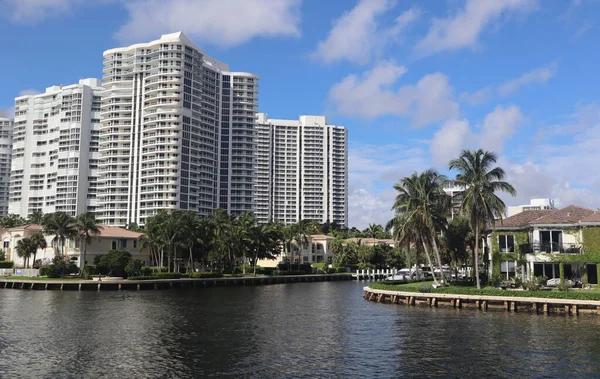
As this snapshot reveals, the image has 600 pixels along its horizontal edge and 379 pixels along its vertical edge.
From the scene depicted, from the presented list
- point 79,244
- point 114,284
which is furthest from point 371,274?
point 79,244

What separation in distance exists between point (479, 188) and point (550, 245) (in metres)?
12.1

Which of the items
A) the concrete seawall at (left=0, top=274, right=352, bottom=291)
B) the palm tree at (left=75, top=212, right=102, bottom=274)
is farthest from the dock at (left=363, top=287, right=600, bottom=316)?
the palm tree at (left=75, top=212, right=102, bottom=274)

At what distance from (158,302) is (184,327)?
71.2 feet

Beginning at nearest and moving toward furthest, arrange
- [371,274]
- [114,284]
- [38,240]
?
[114,284] < [38,240] < [371,274]

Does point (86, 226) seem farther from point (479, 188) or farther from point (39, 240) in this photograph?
point (479, 188)

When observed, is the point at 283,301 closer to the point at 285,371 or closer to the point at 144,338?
the point at 144,338

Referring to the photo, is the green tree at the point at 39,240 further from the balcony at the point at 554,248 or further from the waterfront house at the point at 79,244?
the balcony at the point at 554,248

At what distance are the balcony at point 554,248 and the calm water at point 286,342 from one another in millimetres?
17324

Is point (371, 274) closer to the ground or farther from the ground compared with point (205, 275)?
closer to the ground

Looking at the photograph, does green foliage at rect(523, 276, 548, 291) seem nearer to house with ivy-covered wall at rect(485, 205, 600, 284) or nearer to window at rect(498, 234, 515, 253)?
house with ivy-covered wall at rect(485, 205, 600, 284)

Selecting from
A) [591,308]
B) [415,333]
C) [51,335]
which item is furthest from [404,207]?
[51,335]

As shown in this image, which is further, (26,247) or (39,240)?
(39,240)

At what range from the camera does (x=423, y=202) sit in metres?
68.2

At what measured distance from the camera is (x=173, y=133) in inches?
7411
